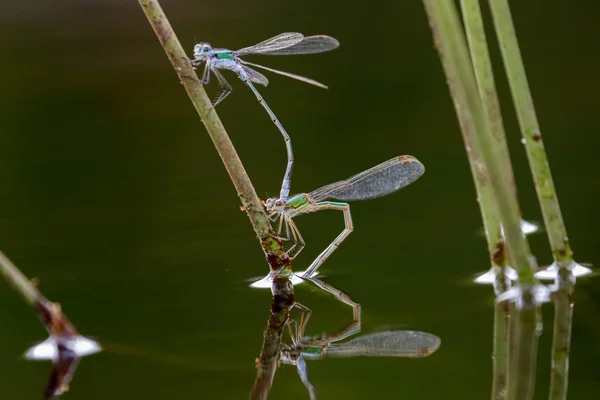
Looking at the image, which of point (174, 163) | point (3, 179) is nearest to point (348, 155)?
point (174, 163)

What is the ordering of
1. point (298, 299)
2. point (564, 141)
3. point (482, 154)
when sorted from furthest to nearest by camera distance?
point (564, 141) → point (298, 299) → point (482, 154)

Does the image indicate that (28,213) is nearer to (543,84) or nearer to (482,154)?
(482,154)

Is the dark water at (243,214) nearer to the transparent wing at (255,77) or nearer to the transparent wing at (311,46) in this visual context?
the transparent wing at (255,77)

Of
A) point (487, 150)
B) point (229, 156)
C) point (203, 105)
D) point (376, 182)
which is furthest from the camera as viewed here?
point (376, 182)

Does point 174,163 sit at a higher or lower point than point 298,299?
higher

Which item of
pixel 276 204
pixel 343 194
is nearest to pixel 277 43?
pixel 343 194

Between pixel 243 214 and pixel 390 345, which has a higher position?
pixel 243 214

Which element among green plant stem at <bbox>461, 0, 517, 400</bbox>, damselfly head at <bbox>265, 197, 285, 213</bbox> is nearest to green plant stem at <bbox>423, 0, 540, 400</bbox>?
green plant stem at <bbox>461, 0, 517, 400</bbox>

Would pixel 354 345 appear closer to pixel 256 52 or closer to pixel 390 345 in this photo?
pixel 390 345
